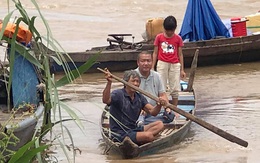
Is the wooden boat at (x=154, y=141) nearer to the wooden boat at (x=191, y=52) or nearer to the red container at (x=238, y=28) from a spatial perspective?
the wooden boat at (x=191, y=52)

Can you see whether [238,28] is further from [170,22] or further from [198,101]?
[170,22]

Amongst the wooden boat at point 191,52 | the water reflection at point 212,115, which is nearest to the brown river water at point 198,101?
the water reflection at point 212,115

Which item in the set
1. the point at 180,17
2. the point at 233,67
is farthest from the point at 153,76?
the point at 180,17

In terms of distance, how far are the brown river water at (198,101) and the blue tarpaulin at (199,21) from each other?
2.56 ft

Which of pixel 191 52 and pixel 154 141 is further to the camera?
pixel 191 52

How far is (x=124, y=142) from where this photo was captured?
6.74 metres

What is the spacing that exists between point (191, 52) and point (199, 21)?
697 mm

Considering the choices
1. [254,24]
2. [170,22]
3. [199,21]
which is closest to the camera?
[170,22]

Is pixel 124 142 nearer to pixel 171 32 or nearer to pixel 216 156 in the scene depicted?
pixel 216 156

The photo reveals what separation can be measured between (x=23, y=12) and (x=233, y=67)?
11.6 m

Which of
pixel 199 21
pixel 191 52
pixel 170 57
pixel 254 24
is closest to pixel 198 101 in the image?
pixel 170 57

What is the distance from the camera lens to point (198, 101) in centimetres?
1064

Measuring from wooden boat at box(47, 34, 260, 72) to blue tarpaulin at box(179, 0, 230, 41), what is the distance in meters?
0.25

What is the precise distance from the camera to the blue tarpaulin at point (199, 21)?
13531mm
